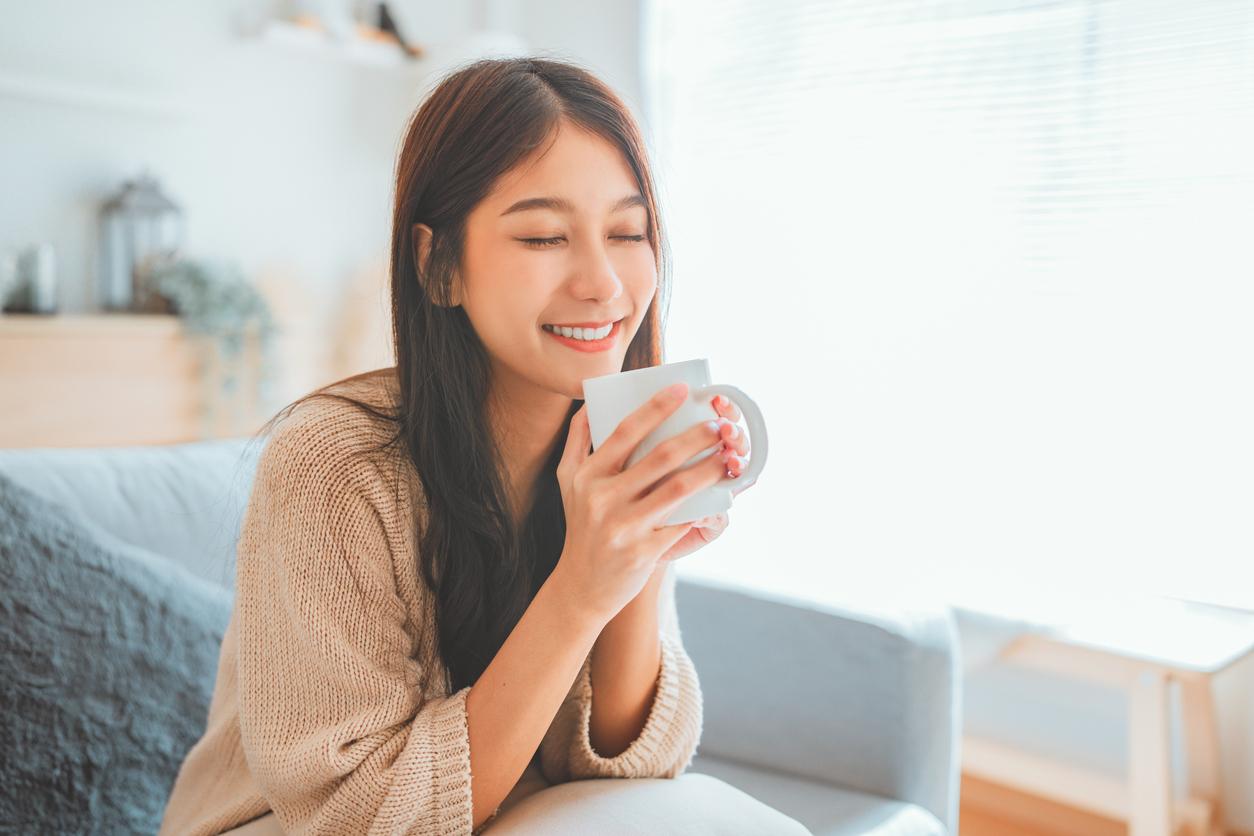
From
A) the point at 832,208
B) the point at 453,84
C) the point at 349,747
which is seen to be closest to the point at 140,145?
the point at 832,208

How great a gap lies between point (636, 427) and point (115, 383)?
6.34ft

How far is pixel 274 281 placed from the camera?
9.41ft

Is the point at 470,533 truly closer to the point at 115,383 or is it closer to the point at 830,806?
the point at 830,806

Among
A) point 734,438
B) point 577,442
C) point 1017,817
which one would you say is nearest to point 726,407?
point 734,438

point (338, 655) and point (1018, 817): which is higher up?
point (338, 655)

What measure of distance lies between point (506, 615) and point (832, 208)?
70.2 inches

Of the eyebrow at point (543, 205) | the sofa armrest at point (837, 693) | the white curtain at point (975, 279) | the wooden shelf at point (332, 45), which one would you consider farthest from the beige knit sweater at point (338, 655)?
the wooden shelf at point (332, 45)

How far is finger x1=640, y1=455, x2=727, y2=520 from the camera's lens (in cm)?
75

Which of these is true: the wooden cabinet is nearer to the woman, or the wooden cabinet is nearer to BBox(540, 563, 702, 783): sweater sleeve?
the woman

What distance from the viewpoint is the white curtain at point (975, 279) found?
1.99 metres

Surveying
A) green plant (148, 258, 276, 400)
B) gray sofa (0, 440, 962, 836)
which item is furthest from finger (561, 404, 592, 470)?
green plant (148, 258, 276, 400)

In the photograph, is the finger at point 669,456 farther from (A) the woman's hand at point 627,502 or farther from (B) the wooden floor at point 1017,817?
(B) the wooden floor at point 1017,817

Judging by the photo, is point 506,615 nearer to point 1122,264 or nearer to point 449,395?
point 449,395

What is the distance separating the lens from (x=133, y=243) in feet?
8.15
